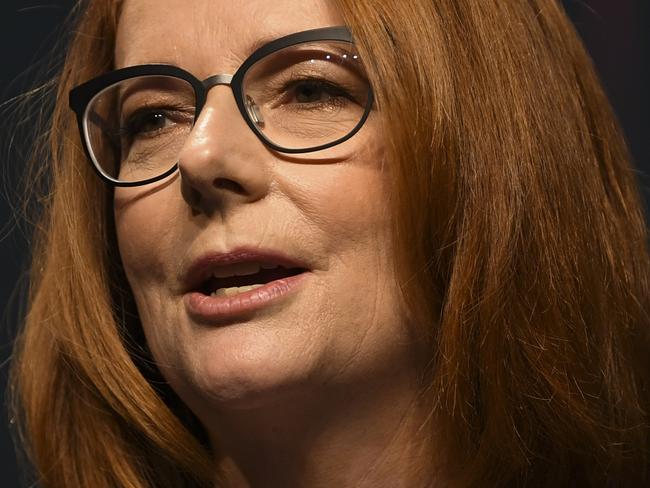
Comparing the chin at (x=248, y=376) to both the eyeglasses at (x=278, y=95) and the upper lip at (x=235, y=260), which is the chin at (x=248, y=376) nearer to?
the upper lip at (x=235, y=260)

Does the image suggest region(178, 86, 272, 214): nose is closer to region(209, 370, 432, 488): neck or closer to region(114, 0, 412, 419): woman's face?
region(114, 0, 412, 419): woman's face

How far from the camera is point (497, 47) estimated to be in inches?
50.6

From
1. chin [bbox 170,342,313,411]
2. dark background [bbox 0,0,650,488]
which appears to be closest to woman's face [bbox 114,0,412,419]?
chin [bbox 170,342,313,411]

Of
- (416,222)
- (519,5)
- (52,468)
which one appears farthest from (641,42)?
(52,468)

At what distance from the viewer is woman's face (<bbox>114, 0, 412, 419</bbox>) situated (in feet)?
4.00

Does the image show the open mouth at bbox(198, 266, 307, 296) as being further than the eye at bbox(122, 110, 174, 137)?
No

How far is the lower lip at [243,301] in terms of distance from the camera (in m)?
1.23

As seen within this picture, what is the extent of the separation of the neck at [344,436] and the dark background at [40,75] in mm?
478

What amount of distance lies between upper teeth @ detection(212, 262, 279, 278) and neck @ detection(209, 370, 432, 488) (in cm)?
15

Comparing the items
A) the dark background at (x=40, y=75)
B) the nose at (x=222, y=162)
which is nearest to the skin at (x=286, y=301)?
the nose at (x=222, y=162)

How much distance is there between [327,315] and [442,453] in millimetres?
223

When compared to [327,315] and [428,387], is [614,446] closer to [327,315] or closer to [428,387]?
[428,387]

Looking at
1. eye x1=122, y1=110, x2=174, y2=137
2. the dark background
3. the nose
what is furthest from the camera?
the dark background

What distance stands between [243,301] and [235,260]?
0.04 metres
